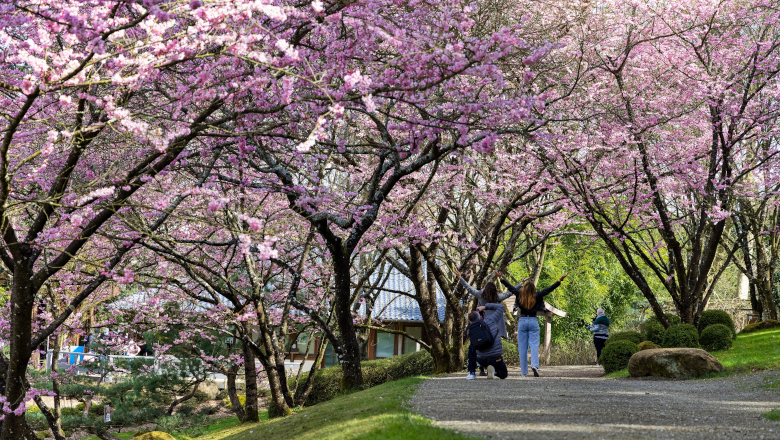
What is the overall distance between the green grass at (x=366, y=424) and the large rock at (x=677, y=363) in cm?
572

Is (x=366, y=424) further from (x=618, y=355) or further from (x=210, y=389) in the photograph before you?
(x=210, y=389)

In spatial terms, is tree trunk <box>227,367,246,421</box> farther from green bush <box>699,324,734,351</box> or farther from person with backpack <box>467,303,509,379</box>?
green bush <box>699,324,734,351</box>

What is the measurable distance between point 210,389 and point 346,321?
1426cm

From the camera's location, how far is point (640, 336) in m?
17.1

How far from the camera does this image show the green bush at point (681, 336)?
15500 mm

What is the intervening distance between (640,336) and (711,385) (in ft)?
17.9

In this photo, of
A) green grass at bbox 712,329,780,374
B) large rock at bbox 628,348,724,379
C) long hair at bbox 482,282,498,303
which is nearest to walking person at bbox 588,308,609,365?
green grass at bbox 712,329,780,374

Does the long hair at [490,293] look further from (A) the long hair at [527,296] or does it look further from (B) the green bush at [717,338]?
(B) the green bush at [717,338]

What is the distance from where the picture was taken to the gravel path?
6.46 m

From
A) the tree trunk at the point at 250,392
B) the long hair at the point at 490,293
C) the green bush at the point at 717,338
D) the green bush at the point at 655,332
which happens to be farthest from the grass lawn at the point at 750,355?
the tree trunk at the point at 250,392

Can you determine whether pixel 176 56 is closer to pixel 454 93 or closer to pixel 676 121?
pixel 454 93

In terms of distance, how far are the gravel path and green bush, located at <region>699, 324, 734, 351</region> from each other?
442cm

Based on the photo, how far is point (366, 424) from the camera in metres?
7.09

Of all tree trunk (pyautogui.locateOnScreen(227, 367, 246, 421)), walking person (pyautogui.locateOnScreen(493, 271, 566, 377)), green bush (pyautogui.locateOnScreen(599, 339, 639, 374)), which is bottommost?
tree trunk (pyautogui.locateOnScreen(227, 367, 246, 421))
